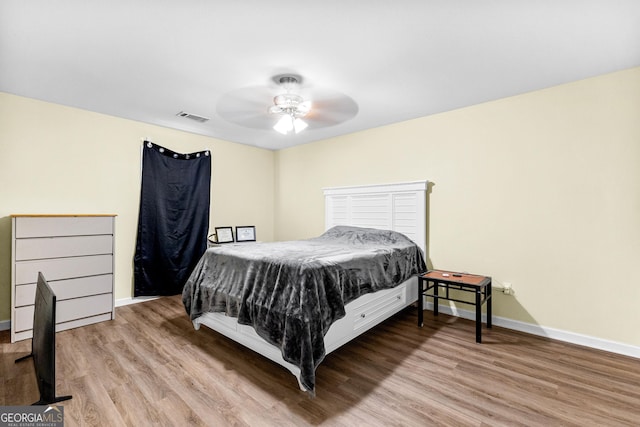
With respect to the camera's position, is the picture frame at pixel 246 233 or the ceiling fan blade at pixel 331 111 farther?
the picture frame at pixel 246 233

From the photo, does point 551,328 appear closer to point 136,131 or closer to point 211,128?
point 211,128

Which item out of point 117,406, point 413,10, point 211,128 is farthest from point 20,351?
point 413,10

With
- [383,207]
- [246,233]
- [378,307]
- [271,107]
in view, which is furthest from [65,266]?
[383,207]

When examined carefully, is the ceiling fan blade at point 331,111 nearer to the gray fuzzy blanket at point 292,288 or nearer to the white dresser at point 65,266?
the gray fuzzy blanket at point 292,288

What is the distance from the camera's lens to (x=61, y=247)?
9.58ft

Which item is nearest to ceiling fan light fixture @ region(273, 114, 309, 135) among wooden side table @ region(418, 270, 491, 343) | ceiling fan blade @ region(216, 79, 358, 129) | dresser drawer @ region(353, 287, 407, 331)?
ceiling fan blade @ region(216, 79, 358, 129)

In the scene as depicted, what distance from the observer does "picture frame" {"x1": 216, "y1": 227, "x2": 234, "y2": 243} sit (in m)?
4.56

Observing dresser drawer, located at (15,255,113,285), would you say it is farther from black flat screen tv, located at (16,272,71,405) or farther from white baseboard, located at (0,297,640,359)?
black flat screen tv, located at (16,272,71,405)

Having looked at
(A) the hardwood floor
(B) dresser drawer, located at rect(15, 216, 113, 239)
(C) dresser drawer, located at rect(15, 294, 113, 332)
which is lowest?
(A) the hardwood floor

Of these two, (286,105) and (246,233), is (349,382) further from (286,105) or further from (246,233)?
(246,233)

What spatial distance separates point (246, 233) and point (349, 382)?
3304 millimetres


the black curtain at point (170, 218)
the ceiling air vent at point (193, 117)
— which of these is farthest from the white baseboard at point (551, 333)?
the ceiling air vent at point (193, 117)

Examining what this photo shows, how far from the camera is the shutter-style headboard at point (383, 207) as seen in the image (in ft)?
11.8

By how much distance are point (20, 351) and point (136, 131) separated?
266cm
